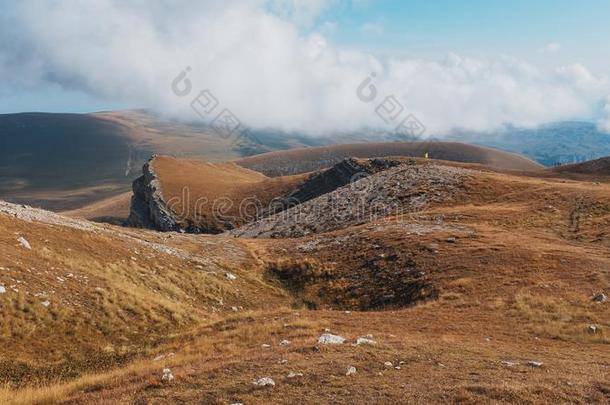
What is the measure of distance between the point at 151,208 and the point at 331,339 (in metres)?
98.9

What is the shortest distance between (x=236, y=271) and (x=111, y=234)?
11153 millimetres

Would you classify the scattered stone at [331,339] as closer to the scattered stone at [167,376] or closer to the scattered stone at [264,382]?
the scattered stone at [264,382]

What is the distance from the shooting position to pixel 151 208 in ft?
366

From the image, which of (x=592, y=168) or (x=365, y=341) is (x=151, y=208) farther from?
(x=365, y=341)

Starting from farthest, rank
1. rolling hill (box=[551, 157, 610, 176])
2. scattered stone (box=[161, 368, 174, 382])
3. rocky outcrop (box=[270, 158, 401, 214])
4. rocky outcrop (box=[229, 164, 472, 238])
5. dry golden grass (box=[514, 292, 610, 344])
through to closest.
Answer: rocky outcrop (box=[270, 158, 401, 214]) < rolling hill (box=[551, 157, 610, 176]) < rocky outcrop (box=[229, 164, 472, 238]) < dry golden grass (box=[514, 292, 610, 344]) < scattered stone (box=[161, 368, 174, 382])

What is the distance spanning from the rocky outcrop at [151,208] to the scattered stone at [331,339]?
272ft

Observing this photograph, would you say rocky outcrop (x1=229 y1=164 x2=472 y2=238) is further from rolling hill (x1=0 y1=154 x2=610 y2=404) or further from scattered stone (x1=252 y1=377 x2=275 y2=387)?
scattered stone (x1=252 y1=377 x2=275 y2=387)

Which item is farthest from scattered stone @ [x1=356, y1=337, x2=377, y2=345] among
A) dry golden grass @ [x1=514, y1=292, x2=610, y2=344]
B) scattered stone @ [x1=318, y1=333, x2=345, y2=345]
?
dry golden grass @ [x1=514, y1=292, x2=610, y2=344]

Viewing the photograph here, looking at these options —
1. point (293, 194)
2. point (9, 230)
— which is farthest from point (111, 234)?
point (293, 194)

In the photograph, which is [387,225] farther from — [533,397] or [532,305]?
[533,397]

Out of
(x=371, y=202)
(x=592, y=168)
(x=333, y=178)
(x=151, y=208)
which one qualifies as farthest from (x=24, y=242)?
(x=592, y=168)

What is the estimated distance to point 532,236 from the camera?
4259 centimetres

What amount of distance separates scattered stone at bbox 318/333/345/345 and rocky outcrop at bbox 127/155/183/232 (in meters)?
82.8

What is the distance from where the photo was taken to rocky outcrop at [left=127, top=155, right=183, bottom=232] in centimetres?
10362
